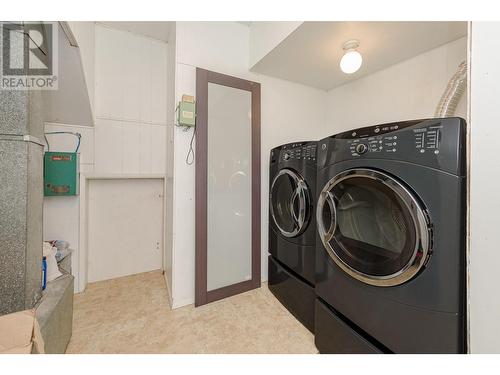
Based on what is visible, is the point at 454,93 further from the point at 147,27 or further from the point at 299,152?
the point at 147,27

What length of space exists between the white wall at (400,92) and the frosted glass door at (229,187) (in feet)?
3.40

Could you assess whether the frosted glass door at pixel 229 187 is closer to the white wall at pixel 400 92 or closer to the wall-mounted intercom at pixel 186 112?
the wall-mounted intercom at pixel 186 112

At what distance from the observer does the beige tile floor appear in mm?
1187

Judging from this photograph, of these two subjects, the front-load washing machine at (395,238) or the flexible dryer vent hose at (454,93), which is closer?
the front-load washing machine at (395,238)

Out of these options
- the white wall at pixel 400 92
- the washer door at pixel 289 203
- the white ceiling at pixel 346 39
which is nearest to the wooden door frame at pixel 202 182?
the white ceiling at pixel 346 39

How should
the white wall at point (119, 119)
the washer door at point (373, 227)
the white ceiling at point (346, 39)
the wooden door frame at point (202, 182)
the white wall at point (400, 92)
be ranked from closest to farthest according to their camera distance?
1. the washer door at point (373, 227)
2. the white ceiling at point (346, 39)
3. the white wall at point (400, 92)
4. the wooden door frame at point (202, 182)
5. the white wall at point (119, 119)

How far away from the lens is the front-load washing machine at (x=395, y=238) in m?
0.71

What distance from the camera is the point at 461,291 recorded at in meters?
0.71

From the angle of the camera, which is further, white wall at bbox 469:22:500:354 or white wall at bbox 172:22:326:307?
white wall at bbox 172:22:326:307

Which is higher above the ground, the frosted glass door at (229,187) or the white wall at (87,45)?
the white wall at (87,45)

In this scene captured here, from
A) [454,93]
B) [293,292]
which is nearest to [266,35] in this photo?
[454,93]

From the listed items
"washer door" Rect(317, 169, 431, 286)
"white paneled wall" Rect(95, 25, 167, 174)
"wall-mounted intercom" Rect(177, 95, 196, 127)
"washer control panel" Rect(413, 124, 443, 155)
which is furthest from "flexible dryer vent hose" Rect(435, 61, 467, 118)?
"white paneled wall" Rect(95, 25, 167, 174)

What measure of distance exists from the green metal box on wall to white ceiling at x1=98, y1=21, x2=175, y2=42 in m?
1.25

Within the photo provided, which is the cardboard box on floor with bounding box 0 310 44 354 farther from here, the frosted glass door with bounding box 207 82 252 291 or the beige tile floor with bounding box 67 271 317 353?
the frosted glass door with bounding box 207 82 252 291
